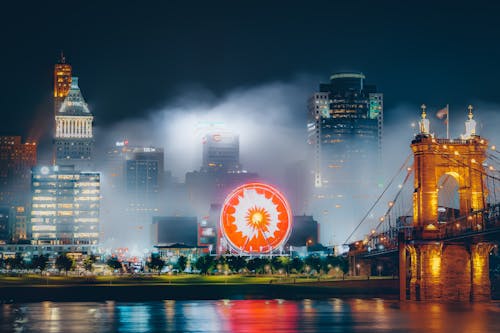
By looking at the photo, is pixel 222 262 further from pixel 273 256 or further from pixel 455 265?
pixel 455 265

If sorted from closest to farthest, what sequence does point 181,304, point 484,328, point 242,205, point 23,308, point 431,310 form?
1. point 484,328
2. point 431,310
3. point 23,308
4. point 181,304
5. point 242,205

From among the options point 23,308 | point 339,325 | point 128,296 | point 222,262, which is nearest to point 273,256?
point 222,262

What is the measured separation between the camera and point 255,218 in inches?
5118

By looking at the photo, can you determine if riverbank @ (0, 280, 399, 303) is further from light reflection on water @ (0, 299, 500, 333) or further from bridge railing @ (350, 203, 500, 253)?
light reflection on water @ (0, 299, 500, 333)

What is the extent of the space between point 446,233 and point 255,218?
3850cm

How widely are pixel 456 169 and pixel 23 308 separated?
46.6 meters

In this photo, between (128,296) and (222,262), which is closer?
(128,296)

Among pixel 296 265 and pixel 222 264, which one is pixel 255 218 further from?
pixel 222 264

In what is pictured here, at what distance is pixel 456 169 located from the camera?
99625 mm

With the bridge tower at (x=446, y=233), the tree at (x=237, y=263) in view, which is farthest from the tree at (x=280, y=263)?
the bridge tower at (x=446, y=233)

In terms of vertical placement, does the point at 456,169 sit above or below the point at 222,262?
above

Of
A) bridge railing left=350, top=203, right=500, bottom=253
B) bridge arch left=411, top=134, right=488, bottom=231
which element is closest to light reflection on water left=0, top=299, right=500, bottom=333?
bridge railing left=350, top=203, right=500, bottom=253

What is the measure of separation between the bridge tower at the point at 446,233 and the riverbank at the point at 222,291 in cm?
1687

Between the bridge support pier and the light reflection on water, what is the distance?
91.8 inches
